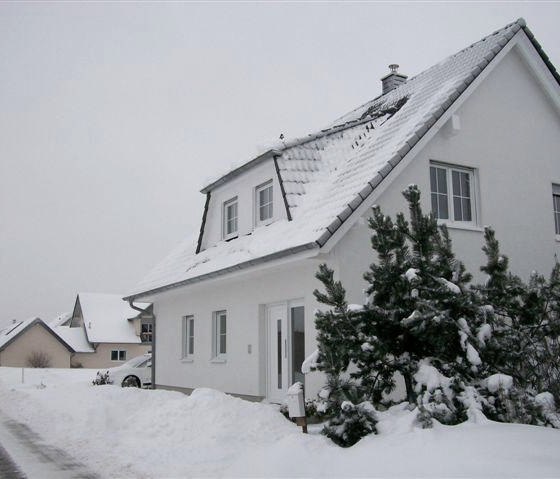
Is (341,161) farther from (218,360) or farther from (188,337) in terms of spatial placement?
(188,337)

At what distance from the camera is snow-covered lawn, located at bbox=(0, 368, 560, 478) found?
6.23 metres

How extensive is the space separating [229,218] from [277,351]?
4681 mm

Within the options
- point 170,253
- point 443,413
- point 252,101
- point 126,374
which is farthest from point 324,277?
point 252,101

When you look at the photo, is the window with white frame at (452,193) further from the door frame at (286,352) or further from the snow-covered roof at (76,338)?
the snow-covered roof at (76,338)

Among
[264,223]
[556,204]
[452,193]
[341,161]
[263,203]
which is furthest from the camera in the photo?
[263,203]

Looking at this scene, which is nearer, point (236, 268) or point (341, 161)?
point (236, 268)

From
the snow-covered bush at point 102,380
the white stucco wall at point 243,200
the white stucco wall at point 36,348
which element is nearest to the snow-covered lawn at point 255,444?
the white stucco wall at point 243,200

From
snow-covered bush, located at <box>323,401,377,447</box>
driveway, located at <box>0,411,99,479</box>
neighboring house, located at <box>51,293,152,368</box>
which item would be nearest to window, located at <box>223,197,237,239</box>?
driveway, located at <box>0,411,99,479</box>

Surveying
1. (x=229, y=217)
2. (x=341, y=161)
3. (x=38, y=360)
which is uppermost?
(x=341, y=161)

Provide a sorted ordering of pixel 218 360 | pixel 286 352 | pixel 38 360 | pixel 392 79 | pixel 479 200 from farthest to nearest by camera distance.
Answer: pixel 38 360 → pixel 392 79 → pixel 218 360 → pixel 479 200 → pixel 286 352

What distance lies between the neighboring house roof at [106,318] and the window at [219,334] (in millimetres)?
38646

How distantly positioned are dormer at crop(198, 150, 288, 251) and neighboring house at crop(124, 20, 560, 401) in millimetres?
39

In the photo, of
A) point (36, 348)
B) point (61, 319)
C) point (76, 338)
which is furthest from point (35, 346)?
point (61, 319)

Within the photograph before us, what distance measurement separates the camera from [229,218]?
16.8 m
